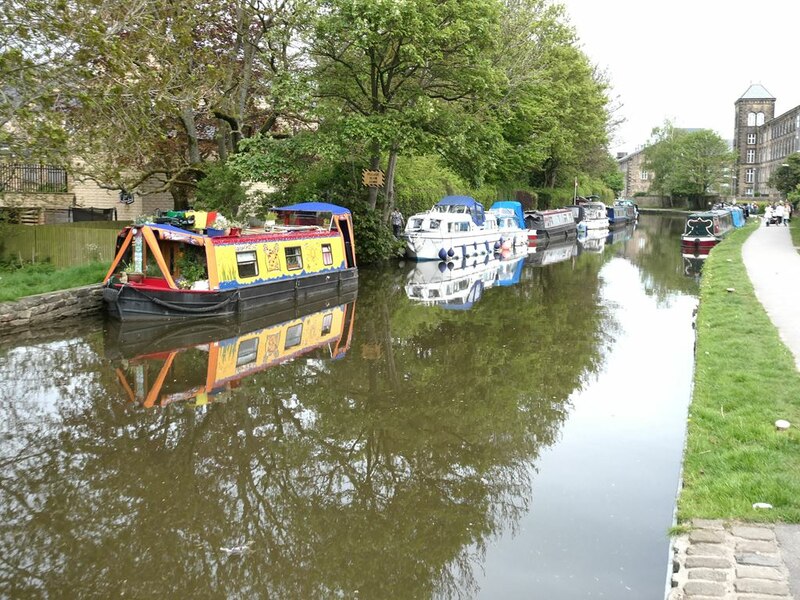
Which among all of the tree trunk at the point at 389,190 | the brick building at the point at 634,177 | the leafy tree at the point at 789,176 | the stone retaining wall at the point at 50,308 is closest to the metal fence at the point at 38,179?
the stone retaining wall at the point at 50,308

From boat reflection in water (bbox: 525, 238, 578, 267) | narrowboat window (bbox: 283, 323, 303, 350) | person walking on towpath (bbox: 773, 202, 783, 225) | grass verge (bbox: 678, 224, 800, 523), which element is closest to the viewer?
grass verge (bbox: 678, 224, 800, 523)

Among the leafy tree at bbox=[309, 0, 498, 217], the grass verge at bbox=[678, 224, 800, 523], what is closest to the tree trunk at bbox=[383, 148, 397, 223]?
the leafy tree at bbox=[309, 0, 498, 217]

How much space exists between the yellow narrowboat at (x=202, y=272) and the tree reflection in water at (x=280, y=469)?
189 cm

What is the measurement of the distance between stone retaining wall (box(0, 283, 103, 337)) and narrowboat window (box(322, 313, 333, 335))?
4.93 meters

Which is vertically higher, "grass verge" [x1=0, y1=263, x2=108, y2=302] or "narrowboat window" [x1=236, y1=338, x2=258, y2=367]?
"grass verge" [x1=0, y1=263, x2=108, y2=302]

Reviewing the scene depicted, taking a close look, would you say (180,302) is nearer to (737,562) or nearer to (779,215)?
(737,562)

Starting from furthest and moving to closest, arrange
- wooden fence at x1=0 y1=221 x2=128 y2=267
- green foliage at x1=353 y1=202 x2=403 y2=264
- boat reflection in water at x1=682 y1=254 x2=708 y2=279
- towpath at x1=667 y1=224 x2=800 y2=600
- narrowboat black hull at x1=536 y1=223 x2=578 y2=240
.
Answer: narrowboat black hull at x1=536 y1=223 x2=578 y2=240, boat reflection in water at x1=682 y1=254 x2=708 y2=279, green foliage at x1=353 y1=202 x2=403 y2=264, wooden fence at x1=0 y1=221 x2=128 y2=267, towpath at x1=667 y1=224 x2=800 y2=600

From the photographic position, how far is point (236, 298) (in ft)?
52.3

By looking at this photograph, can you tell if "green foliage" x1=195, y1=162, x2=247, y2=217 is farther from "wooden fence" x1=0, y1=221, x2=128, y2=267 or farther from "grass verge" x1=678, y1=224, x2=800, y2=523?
"grass verge" x1=678, y1=224, x2=800, y2=523

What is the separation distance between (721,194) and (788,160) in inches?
1241

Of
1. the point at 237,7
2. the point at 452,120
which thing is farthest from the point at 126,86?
the point at 452,120

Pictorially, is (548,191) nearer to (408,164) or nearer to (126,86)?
(408,164)

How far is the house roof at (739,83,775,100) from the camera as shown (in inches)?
3839

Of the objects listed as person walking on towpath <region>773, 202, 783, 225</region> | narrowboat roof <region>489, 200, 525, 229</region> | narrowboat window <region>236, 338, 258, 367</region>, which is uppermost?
narrowboat roof <region>489, 200, 525, 229</region>
